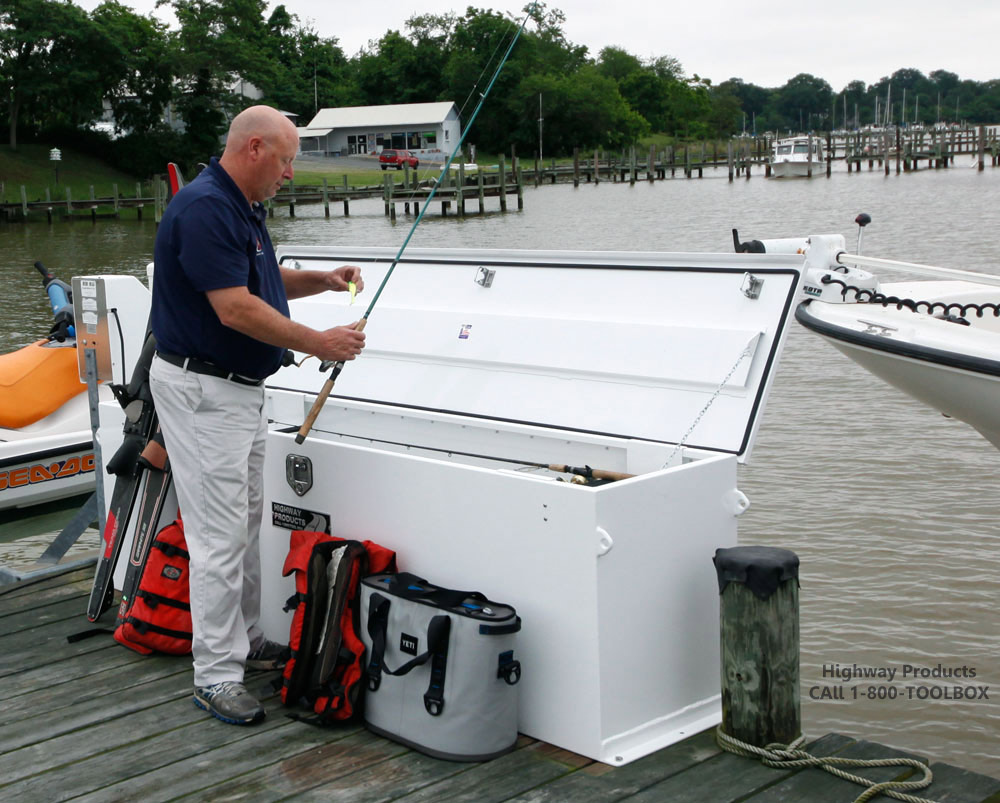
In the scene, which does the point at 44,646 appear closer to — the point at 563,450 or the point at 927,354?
the point at 563,450

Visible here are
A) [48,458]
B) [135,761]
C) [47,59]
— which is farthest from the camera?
[47,59]

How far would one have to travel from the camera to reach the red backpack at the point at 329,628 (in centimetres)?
324

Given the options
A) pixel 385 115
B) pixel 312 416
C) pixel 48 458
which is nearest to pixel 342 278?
pixel 312 416

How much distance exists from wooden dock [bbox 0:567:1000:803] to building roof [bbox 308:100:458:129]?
77544mm

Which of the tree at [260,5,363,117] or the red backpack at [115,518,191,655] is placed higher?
the tree at [260,5,363,117]

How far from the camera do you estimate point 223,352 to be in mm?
3230

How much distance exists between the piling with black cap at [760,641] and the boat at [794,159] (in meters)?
66.6

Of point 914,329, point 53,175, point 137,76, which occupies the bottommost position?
point 914,329

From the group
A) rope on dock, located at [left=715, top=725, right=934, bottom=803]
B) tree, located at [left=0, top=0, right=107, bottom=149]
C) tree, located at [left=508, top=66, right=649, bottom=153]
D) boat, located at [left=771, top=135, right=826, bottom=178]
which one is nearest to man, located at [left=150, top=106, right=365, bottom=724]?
rope on dock, located at [left=715, top=725, right=934, bottom=803]

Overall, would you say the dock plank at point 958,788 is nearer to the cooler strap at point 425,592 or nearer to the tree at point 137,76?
the cooler strap at point 425,592

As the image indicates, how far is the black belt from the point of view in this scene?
324 cm

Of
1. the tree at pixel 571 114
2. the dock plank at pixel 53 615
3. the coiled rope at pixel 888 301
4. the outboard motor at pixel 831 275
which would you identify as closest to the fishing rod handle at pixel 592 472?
the dock plank at pixel 53 615

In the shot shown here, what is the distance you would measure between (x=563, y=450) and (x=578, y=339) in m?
0.52

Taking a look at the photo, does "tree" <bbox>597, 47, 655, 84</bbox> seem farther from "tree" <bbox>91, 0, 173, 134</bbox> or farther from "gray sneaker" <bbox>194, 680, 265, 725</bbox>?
"gray sneaker" <bbox>194, 680, 265, 725</bbox>
